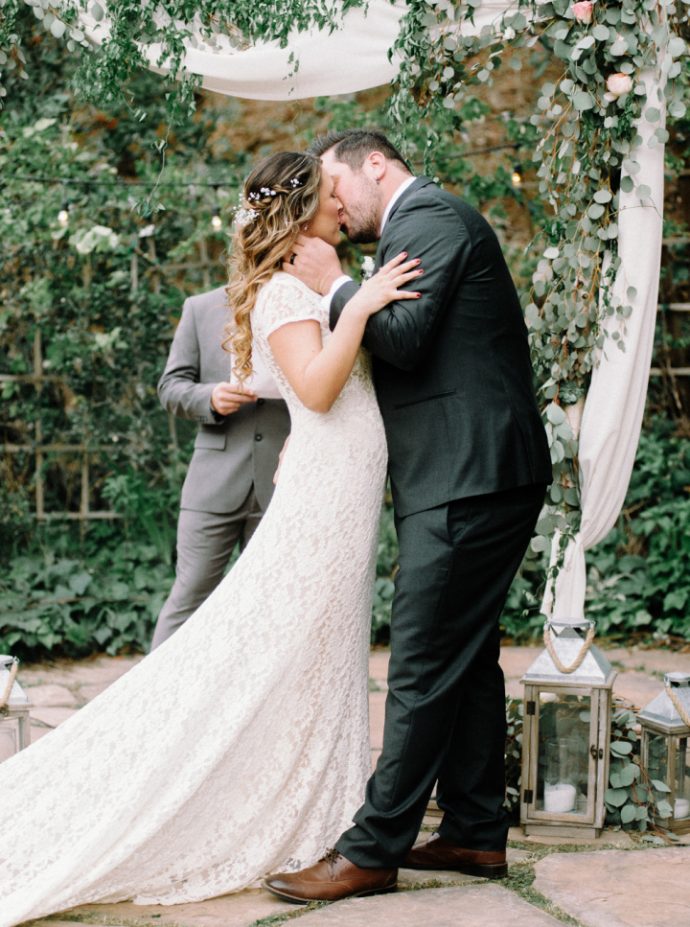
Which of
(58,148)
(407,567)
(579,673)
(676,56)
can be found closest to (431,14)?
(676,56)

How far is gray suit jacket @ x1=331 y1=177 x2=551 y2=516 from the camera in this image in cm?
256

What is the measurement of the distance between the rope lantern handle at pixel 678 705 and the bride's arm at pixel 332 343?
1.24 metres

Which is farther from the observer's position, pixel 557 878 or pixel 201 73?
pixel 201 73

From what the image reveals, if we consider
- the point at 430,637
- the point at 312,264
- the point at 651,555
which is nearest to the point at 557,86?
the point at 312,264

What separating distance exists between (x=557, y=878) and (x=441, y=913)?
0.37 meters

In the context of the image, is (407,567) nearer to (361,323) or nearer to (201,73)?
(361,323)

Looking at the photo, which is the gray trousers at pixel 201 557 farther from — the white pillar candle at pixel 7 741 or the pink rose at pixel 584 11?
the pink rose at pixel 584 11

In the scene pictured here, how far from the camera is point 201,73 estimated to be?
135 inches

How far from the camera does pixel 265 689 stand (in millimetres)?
2756

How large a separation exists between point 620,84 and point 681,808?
74.4 inches

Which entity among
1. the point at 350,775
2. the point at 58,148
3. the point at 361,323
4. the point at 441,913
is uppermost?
the point at 58,148

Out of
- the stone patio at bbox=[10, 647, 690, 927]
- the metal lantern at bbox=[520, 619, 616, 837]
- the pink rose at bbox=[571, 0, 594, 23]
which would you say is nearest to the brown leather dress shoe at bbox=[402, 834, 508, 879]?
the stone patio at bbox=[10, 647, 690, 927]

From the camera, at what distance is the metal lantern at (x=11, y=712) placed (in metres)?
3.15

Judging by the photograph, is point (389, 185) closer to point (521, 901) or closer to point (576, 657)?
point (576, 657)
